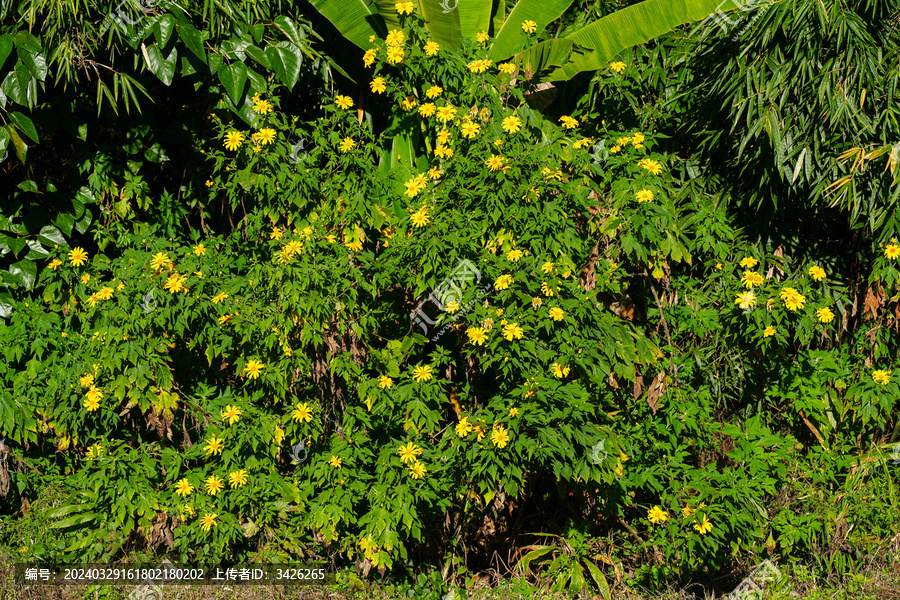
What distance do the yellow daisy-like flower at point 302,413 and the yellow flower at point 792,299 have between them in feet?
6.40

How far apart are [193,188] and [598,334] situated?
2.21 metres

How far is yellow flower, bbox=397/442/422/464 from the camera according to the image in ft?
9.49

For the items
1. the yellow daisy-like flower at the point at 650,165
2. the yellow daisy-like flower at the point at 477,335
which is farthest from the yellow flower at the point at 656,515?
the yellow daisy-like flower at the point at 650,165

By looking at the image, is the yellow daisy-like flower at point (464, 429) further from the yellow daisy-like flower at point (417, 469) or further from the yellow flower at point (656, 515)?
the yellow flower at point (656, 515)

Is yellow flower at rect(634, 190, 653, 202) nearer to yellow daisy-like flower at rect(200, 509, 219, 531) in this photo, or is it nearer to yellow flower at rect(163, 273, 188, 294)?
yellow flower at rect(163, 273, 188, 294)

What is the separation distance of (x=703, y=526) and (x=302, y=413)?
163 cm

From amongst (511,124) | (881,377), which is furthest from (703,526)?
(511,124)

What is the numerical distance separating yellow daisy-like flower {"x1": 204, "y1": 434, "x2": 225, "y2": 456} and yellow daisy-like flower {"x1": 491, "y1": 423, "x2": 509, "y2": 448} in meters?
1.16

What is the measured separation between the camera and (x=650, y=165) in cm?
320

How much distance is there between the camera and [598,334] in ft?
9.60

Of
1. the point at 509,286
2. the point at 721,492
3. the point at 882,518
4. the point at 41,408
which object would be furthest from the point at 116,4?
the point at 882,518

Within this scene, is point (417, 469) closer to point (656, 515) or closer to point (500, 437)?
point (500, 437)

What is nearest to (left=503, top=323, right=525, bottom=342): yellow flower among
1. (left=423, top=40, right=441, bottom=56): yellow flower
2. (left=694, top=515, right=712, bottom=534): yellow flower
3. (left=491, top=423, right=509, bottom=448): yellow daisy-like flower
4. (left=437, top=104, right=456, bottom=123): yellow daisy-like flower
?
(left=491, top=423, right=509, bottom=448): yellow daisy-like flower

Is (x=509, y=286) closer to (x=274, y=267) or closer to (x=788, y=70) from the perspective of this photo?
(x=274, y=267)
